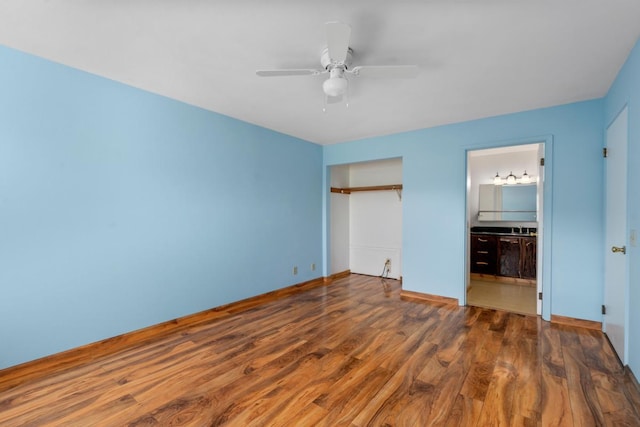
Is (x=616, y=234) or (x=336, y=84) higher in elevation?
(x=336, y=84)

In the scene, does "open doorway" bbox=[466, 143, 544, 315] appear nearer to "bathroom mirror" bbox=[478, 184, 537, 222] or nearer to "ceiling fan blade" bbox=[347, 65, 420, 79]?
"bathroom mirror" bbox=[478, 184, 537, 222]

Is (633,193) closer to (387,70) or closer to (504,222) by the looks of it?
(387,70)

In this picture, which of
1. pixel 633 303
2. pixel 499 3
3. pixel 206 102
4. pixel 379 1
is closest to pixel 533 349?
pixel 633 303

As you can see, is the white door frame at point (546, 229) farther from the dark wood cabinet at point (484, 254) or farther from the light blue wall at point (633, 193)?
the dark wood cabinet at point (484, 254)

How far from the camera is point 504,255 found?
509 centimetres

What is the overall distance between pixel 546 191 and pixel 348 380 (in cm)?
304

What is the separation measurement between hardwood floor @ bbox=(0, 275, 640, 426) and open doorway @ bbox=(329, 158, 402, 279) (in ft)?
7.18

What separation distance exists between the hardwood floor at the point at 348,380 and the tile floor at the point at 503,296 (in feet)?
1.71

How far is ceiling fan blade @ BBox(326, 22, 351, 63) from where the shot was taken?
5.18 feet

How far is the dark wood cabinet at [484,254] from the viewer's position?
5191 millimetres

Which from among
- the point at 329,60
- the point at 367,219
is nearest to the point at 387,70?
the point at 329,60

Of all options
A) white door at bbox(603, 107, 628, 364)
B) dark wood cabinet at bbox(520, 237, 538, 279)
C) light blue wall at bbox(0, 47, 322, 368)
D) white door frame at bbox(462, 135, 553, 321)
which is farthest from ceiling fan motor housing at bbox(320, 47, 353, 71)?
dark wood cabinet at bbox(520, 237, 538, 279)

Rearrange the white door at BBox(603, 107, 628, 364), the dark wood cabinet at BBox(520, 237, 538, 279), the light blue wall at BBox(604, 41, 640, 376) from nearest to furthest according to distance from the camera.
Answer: the light blue wall at BBox(604, 41, 640, 376) < the white door at BBox(603, 107, 628, 364) < the dark wood cabinet at BBox(520, 237, 538, 279)

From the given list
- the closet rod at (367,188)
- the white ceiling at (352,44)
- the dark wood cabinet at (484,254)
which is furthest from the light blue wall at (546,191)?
the dark wood cabinet at (484,254)
